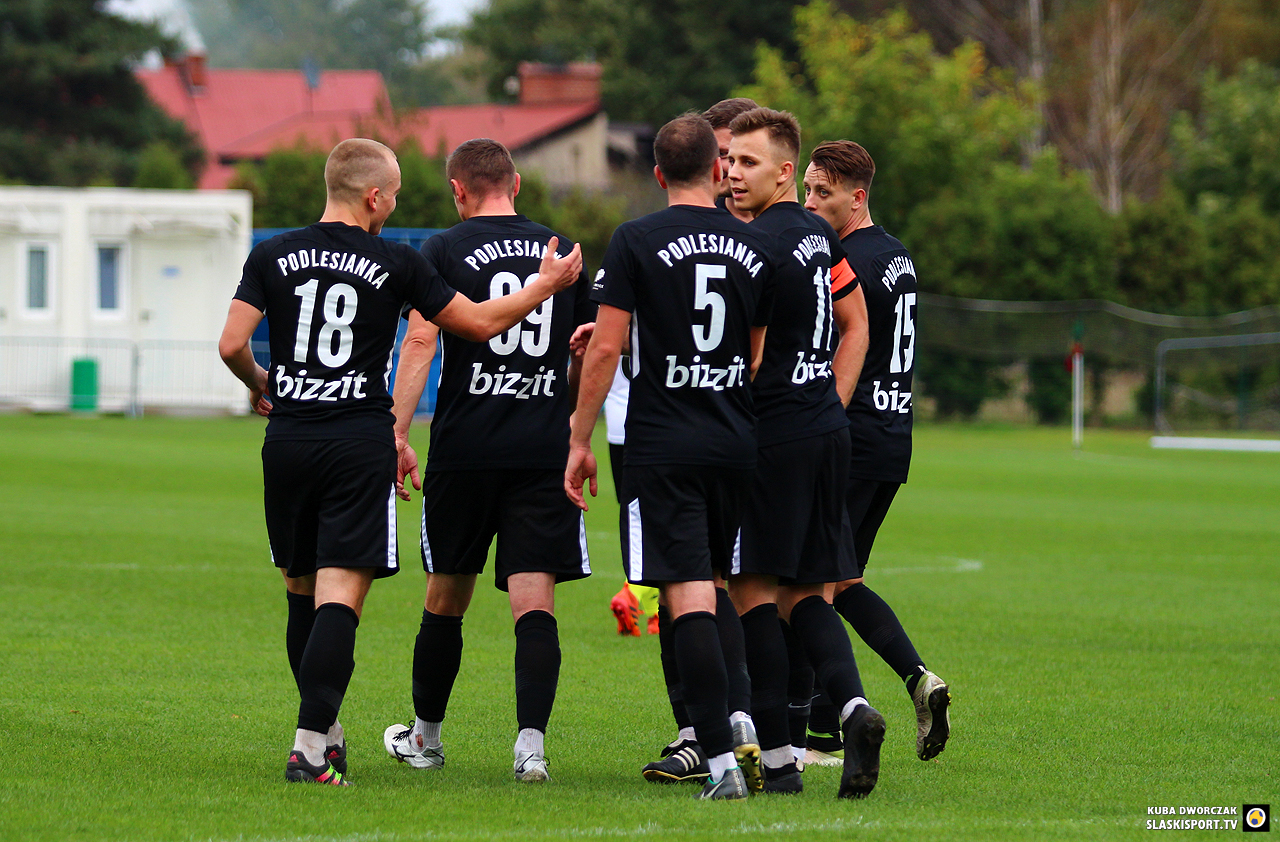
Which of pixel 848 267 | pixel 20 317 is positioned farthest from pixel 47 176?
pixel 848 267

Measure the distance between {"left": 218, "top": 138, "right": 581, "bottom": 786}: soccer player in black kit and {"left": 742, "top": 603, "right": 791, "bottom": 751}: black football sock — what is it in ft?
3.94

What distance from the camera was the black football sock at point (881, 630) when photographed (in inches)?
206

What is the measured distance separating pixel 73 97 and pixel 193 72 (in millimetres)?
15775

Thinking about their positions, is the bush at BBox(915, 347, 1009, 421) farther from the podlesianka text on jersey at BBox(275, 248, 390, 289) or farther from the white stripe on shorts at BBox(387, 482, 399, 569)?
the podlesianka text on jersey at BBox(275, 248, 390, 289)

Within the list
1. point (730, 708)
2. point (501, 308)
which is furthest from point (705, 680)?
point (501, 308)

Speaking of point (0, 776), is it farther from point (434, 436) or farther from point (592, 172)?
point (592, 172)

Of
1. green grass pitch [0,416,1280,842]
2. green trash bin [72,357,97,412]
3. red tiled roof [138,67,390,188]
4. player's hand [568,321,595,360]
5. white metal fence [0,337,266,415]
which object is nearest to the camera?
green grass pitch [0,416,1280,842]

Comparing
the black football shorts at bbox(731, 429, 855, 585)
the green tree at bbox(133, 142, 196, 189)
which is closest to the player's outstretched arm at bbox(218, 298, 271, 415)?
the black football shorts at bbox(731, 429, 855, 585)

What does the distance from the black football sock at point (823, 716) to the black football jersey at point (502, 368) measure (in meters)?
1.38

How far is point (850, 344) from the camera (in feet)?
16.7

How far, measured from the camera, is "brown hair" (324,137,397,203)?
15.6 feet

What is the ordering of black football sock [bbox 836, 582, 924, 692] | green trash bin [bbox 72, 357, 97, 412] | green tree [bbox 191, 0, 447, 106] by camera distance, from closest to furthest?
black football sock [bbox 836, 582, 924, 692] → green trash bin [bbox 72, 357, 97, 412] → green tree [bbox 191, 0, 447, 106]

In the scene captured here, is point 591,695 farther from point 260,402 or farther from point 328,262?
point 328,262

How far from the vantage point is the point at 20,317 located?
28328mm
